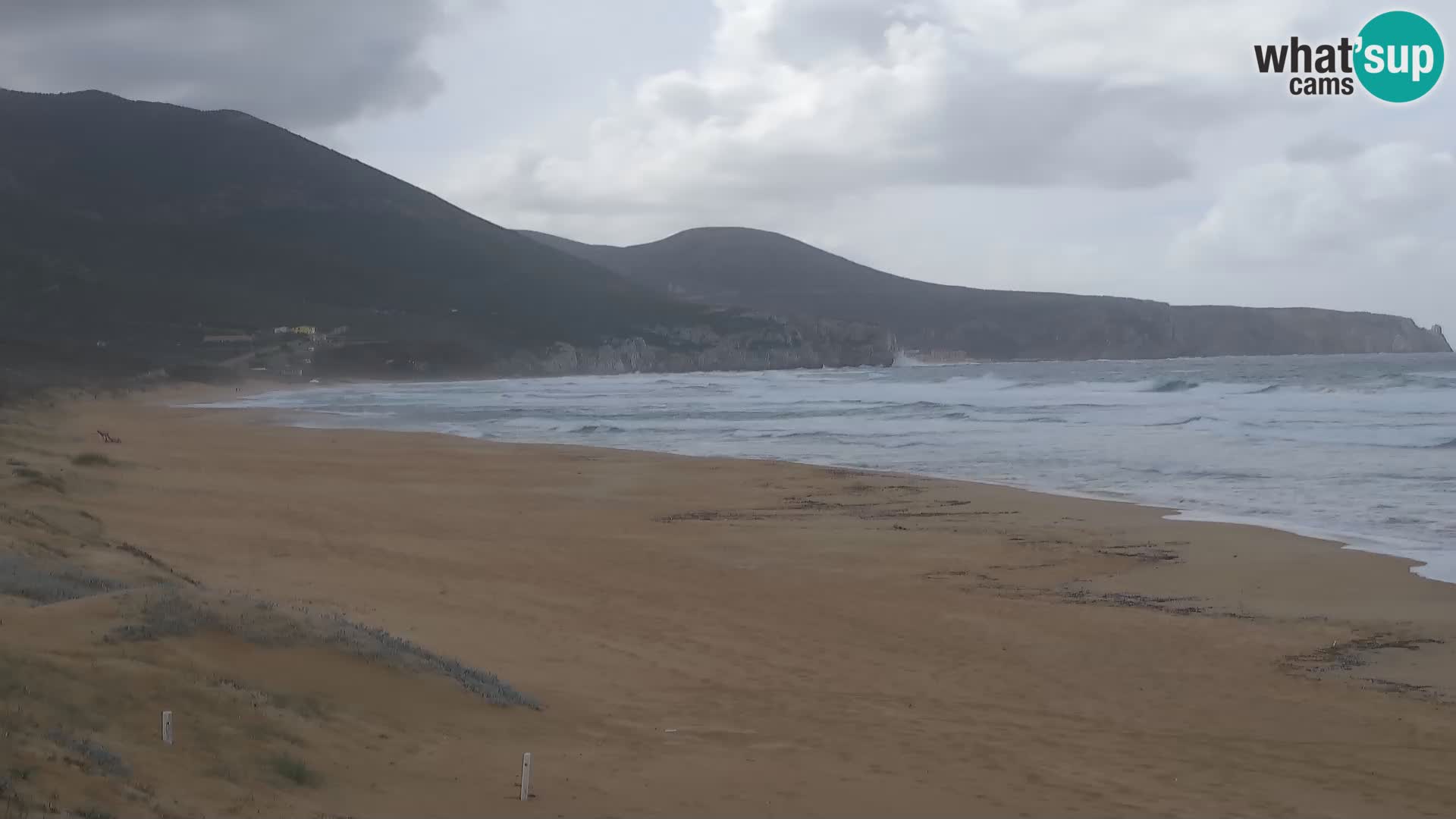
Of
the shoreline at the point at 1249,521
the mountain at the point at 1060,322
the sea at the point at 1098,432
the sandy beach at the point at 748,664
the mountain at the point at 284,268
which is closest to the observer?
the sandy beach at the point at 748,664

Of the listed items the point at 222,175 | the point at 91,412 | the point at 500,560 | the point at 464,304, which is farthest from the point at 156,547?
the point at 222,175

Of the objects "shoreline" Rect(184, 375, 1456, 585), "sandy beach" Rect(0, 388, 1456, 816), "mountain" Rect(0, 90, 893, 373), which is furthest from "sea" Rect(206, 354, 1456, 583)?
"mountain" Rect(0, 90, 893, 373)

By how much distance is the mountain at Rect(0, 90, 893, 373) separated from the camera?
94.0m

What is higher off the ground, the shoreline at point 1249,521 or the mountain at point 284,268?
the mountain at point 284,268

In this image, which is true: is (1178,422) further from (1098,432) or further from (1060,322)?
(1060,322)

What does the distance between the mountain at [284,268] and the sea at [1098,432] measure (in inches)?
1501

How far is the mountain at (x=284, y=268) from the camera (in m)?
94.0

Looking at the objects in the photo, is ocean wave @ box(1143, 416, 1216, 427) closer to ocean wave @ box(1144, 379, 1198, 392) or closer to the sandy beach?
the sandy beach

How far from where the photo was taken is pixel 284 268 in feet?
388

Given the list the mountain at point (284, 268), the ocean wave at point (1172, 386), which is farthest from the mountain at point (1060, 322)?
the ocean wave at point (1172, 386)

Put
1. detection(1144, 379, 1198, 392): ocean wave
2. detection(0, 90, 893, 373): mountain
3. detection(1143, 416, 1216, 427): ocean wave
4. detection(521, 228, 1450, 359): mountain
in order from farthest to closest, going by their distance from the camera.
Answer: detection(521, 228, 1450, 359): mountain, detection(0, 90, 893, 373): mountain, detection(1144, 379, 1198, 392): ocean wave, detection(1143, 416, 1216, 427): ocean wave

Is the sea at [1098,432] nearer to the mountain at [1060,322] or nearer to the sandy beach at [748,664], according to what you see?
the sandy beach at [748,664]

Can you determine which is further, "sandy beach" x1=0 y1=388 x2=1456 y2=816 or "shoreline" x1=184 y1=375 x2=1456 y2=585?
"shoreline" x1=184 y1=375 x2=1456 y2=585

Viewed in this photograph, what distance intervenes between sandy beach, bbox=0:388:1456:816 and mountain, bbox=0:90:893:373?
7665cm
